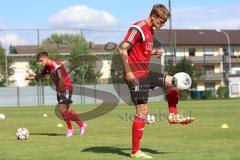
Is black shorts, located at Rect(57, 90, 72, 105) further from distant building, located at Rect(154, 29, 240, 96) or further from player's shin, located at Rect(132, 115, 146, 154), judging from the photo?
distant building, located at Rect(154, 29, 240, 96)

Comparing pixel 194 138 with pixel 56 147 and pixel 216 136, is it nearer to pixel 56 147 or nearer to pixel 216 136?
pixel 216 136

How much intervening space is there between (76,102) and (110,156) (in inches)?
1727

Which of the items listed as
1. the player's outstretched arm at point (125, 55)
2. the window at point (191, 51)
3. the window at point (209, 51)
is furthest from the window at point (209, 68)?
the player's outstretched arm at point (125, 55)

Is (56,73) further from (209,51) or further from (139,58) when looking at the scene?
(209,51)

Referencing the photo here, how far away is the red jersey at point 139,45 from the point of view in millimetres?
8711

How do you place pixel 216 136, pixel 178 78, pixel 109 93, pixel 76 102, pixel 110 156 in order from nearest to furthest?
pixel 110 156, pixel 178 78, pixel 216 136, pixel 76 102, pixel 109 93

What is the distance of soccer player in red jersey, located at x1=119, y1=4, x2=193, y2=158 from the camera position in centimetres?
865

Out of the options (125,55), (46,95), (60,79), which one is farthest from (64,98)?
(46,95)

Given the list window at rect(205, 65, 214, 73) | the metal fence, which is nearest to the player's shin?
the metal fence

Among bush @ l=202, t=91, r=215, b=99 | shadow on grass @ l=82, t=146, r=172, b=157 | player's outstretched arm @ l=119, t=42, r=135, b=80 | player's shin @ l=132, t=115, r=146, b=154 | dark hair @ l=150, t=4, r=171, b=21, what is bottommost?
bush @ l=202, t=91, r=215, b=99

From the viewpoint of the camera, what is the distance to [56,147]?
1036 centimetres

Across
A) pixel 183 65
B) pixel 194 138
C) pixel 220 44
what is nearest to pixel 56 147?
pixel 194 138

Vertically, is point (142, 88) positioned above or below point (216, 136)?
above

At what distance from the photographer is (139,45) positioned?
8.79 metres
